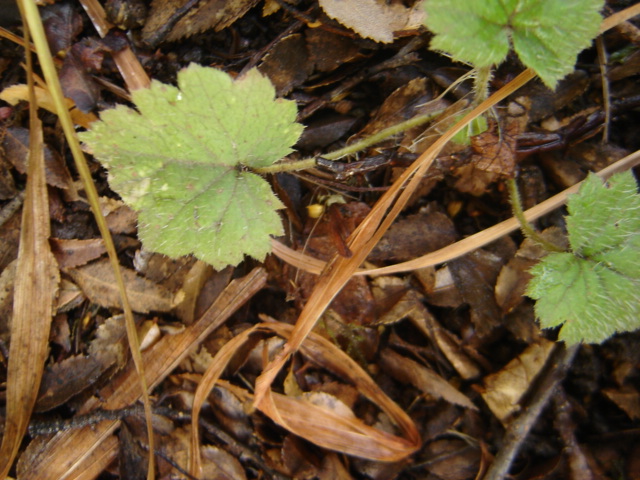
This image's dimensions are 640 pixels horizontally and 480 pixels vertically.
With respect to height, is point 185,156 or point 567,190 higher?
point 185,156

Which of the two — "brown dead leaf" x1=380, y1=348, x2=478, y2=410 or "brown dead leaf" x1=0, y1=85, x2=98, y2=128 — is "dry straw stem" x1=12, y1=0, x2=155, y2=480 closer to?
"brown dead leaf" x1=0, y1=85, x2=98, y2=128

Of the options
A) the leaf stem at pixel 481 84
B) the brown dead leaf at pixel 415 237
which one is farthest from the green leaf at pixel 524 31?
the brown dead leaf at pixel 415 237

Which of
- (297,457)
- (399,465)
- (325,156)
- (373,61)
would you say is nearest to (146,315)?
(297,457)

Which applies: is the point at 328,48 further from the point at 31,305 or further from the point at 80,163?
the point at 31,305

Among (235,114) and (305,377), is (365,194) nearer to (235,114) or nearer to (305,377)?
(235,114)

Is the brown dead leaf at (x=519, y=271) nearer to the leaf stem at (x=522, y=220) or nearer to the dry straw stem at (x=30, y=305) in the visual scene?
the leaf stem at (x=522, y=220)

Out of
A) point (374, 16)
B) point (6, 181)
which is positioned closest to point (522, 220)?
point (374, 16)
